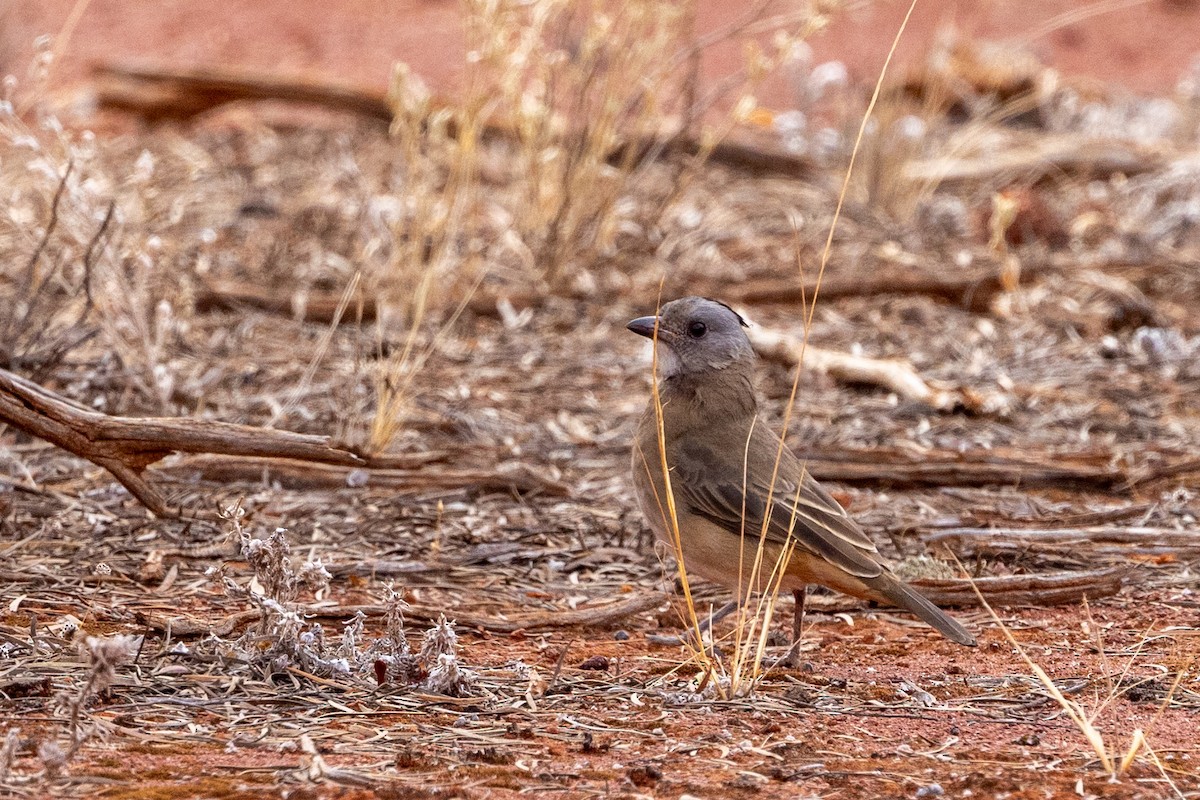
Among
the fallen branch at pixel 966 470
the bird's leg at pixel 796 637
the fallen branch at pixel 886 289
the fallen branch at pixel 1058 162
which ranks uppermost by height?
the fallen branch at pixel 1058 162

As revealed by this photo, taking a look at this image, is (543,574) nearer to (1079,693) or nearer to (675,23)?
(1079,693)

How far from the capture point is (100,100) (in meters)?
11.0

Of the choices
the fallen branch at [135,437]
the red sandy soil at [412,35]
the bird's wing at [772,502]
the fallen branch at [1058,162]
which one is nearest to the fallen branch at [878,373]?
the bird's wing at [772,502]

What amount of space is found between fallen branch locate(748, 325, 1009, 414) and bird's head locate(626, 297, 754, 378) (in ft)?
4.84

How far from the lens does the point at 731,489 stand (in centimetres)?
462

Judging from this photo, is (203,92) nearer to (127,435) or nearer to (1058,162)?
(1058,162)

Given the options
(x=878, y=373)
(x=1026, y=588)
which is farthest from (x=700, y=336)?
(x=878, y=373)

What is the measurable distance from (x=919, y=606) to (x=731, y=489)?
727mm

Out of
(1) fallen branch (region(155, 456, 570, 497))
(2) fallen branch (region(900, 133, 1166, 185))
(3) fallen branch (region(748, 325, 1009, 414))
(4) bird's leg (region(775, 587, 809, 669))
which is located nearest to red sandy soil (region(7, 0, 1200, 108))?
(2) fallen branch (region(900, 133, 1166, 185))

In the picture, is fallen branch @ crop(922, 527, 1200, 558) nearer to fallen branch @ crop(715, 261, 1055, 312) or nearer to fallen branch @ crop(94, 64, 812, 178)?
fallen branch @ crop(715, 261, 1055, 312)

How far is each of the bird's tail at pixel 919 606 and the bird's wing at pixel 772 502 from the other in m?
0.05

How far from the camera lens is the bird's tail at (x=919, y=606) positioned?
13.8 feet

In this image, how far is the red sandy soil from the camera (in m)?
14.0

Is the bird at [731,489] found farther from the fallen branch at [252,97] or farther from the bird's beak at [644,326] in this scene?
the fallen branch at [252,97]
